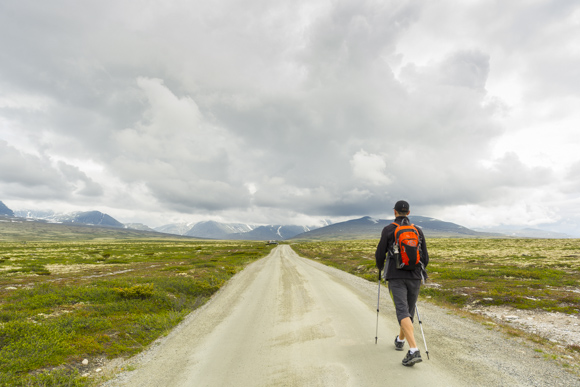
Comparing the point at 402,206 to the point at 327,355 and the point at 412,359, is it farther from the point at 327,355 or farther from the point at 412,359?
the point at 327,355

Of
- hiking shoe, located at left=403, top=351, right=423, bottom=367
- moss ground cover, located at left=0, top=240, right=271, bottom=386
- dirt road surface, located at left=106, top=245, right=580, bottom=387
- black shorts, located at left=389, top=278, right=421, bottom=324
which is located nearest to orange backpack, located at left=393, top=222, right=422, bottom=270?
black shorts, located at left=389, top=278, right=421, bottom=324

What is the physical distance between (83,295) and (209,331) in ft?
32.7

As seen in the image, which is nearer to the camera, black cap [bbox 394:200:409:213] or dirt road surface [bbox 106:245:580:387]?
dirt road surface [bbox 106:245:580:387]

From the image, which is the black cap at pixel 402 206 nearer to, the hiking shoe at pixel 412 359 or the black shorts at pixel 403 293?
the black shorts at pixel 403 293

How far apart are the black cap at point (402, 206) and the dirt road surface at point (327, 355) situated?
12.3 ft

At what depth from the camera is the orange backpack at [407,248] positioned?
6.09m

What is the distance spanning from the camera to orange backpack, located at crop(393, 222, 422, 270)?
6086 mm

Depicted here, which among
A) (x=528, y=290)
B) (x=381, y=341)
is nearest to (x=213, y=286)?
(x=381, y=341)

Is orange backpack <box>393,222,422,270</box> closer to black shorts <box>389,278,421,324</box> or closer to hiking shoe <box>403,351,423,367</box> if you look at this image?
black shorts <box>389,278,421,324</box>

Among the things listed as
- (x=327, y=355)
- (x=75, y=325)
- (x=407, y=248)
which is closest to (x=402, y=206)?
(x=407, y=248)

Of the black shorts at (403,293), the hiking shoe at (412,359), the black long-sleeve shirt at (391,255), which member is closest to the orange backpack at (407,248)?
the black long-sleeve shirt at (391,255)

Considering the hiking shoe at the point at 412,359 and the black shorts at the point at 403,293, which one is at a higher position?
the black shorts at the point at 403,293

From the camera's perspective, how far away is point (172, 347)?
26.4ft

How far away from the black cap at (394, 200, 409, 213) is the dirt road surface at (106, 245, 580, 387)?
375cm
